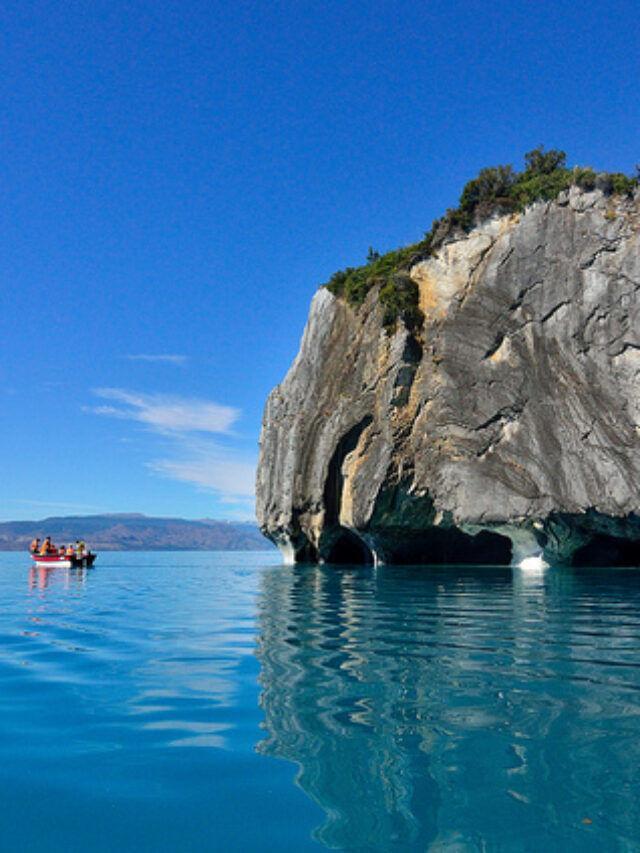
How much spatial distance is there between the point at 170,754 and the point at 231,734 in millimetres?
764

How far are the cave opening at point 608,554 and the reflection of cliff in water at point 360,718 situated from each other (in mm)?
28911

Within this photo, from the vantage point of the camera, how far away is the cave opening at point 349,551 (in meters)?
50.8

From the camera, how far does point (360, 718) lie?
6918 millimetres

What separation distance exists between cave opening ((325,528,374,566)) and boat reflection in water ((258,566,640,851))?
36.5 meters

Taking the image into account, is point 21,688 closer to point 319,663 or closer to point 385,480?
point 319,663

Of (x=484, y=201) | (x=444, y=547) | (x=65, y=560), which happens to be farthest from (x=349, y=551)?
(x=484, y=201)

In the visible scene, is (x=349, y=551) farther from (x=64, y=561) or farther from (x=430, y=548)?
(x=64, y=561)

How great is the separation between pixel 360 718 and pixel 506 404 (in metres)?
34.2

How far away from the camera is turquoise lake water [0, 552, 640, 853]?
14.6ft

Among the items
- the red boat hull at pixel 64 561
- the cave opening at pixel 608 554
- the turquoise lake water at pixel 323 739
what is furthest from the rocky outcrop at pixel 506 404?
the turquoise lake water at pixel 323 739

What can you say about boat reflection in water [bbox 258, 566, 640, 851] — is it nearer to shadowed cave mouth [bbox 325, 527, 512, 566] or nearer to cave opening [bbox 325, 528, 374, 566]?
shadowed cave mouth [bbox 325, 527, 512, 566]

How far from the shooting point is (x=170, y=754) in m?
5.89

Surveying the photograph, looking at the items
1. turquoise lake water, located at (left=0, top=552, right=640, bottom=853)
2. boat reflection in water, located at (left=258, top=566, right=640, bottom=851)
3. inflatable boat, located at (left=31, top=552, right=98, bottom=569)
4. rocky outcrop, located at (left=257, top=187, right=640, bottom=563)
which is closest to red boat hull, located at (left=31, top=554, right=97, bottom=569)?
inflatable boat, located at (left=31, top=552, right=98, bottom=569)

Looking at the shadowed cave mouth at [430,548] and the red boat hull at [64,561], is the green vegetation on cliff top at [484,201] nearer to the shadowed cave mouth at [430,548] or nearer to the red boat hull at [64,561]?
the shadowed cave mouth at [430,548]
